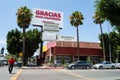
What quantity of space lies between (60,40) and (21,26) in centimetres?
1102

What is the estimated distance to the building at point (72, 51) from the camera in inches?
2793

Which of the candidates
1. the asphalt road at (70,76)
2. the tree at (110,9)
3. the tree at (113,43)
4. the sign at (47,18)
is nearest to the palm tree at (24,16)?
the sign at (47,18)

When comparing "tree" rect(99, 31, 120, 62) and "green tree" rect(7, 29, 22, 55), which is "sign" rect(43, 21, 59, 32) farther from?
"tree" rect(99, 31, 120, 62)

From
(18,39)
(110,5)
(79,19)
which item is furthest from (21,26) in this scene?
(110,5)

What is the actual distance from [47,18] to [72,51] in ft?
33.0

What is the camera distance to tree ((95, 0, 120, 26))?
18.0 meters

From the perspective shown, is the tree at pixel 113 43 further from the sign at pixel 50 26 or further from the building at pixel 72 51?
the sign at pixel 50 26

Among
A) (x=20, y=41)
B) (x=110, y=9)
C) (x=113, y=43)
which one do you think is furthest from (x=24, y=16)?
(x=110, y=9)

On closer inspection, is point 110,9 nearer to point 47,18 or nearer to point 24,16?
point 24,16

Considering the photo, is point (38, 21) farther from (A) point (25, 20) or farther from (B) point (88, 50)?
(B) point (88, 50)

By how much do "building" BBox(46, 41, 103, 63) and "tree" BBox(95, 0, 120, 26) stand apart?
51604mm

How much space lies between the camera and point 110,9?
18172 mm

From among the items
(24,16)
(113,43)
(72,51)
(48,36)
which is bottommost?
(72,51)

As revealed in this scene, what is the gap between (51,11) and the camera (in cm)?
7600
